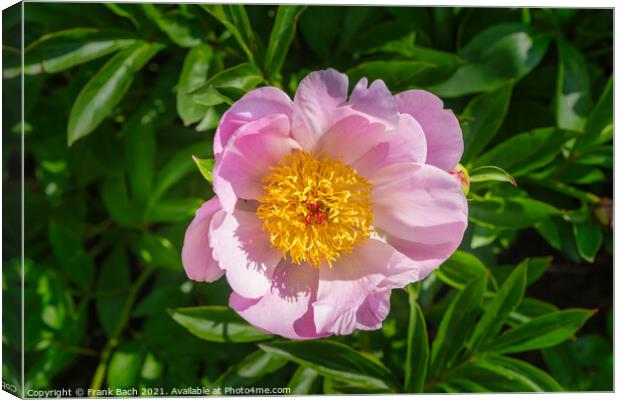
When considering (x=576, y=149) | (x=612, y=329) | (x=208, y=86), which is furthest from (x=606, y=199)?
(x=208, y=86)

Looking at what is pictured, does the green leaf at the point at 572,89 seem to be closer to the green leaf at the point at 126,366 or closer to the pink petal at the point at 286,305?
the pink petal at the point at 286,305

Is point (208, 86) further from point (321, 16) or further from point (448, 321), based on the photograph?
point (448, 321)

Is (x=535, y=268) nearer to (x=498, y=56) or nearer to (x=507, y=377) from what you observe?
(x=507, y=377)

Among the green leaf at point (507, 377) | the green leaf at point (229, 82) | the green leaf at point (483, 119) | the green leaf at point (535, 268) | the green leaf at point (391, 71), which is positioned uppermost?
the green leaf at point (229, 82)

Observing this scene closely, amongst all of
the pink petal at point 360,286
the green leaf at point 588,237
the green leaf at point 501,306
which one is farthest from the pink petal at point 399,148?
the green leaf at point 588,237

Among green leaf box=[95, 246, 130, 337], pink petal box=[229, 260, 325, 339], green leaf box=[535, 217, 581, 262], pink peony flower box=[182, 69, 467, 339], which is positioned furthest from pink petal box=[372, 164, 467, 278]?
green leaf box=[95, 246, 130, 337]

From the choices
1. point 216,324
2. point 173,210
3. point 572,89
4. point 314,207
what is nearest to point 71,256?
point 173,210

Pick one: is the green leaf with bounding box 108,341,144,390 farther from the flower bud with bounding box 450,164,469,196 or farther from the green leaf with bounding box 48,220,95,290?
the flower bud with bounding box 450,164,469,196
